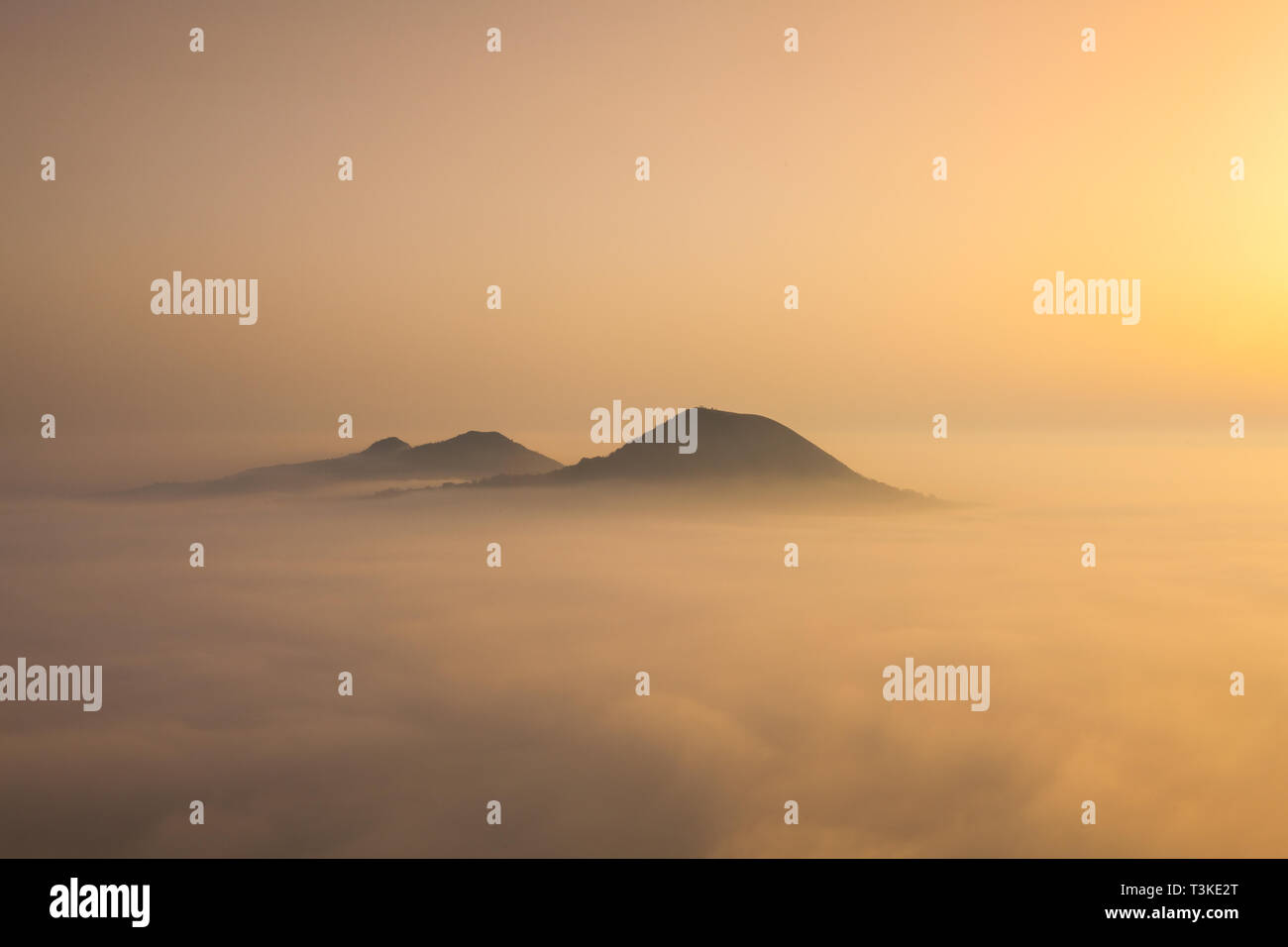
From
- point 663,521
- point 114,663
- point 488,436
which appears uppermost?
point 488,436

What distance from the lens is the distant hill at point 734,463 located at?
100m

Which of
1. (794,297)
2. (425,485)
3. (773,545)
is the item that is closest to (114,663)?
(794,297)

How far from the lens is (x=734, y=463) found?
101m

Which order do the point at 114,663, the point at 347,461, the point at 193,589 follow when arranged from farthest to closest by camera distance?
1. the point at 347,461
2. the point at 193,589
3. the point at 114,663

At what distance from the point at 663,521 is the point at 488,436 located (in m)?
50.7

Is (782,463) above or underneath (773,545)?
above

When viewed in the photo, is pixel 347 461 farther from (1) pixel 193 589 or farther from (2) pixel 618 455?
(1) pixel 193 589

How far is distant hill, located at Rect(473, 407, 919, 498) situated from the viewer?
100m

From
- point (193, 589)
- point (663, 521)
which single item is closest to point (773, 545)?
point (663, 521)

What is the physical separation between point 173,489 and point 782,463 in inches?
3488

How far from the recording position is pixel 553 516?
95.0m

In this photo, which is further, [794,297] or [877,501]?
[877,501]
